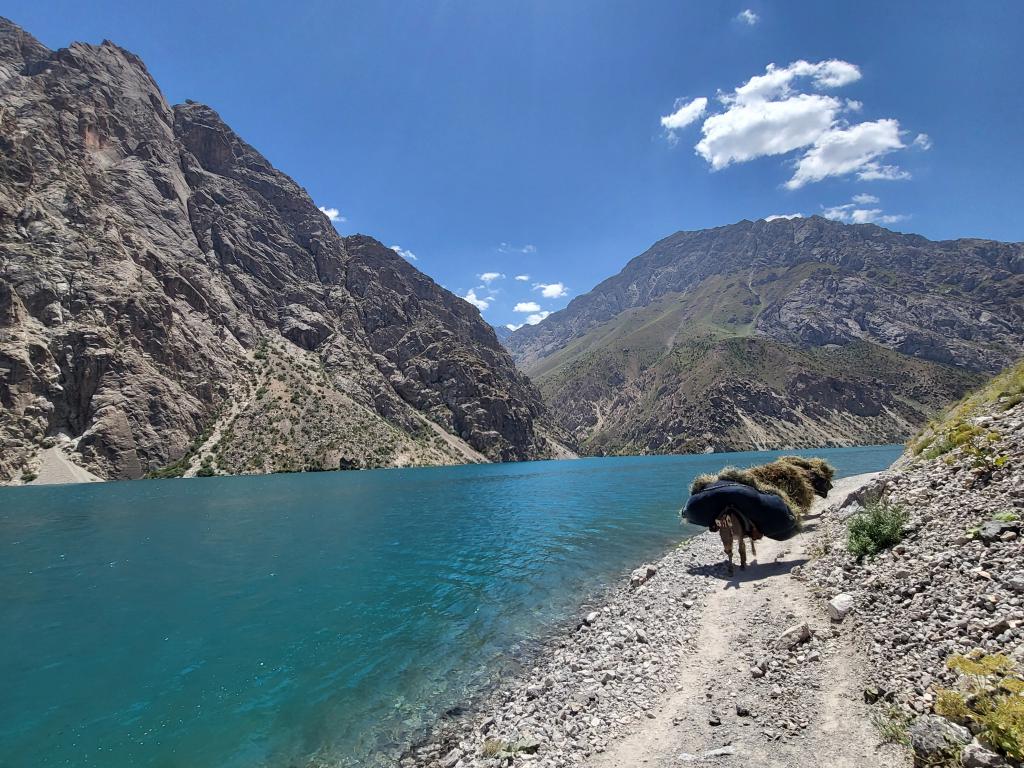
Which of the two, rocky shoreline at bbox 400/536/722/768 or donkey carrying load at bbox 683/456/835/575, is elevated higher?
donkey carrying load at bbox 683/456/835/575

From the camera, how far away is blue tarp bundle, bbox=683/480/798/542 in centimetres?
1812

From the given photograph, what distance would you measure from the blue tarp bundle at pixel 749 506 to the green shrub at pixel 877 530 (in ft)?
19.3

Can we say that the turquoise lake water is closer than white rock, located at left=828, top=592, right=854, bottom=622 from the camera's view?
No

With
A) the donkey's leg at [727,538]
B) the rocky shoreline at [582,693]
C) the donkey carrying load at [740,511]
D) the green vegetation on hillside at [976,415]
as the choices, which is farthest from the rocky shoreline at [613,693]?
the green vegetation on hillside at [976,415]

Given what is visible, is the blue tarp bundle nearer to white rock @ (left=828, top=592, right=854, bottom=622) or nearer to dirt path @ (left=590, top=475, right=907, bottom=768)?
dirt path @ (left=590, top=475, right=907, bottom=768)

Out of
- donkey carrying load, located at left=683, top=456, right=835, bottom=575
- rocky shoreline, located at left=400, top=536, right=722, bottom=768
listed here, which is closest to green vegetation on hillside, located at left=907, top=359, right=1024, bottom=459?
donkey carrying load, located at left=683, top=456, right=835, bottom=575

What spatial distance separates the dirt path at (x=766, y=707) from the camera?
636cm

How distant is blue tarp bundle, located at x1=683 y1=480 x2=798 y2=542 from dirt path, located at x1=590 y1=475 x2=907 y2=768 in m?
6.24

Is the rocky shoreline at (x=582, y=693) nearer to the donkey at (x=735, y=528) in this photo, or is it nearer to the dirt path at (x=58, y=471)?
the donkey at (x=735, y=528)

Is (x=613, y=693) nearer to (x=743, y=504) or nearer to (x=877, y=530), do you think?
(x=877, y=530)

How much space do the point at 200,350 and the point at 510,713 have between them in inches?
6177

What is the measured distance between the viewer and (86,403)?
105125 mm

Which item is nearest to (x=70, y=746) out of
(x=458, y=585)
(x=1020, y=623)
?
(x=458, y=585)

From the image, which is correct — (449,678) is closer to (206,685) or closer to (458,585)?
(206,685)
